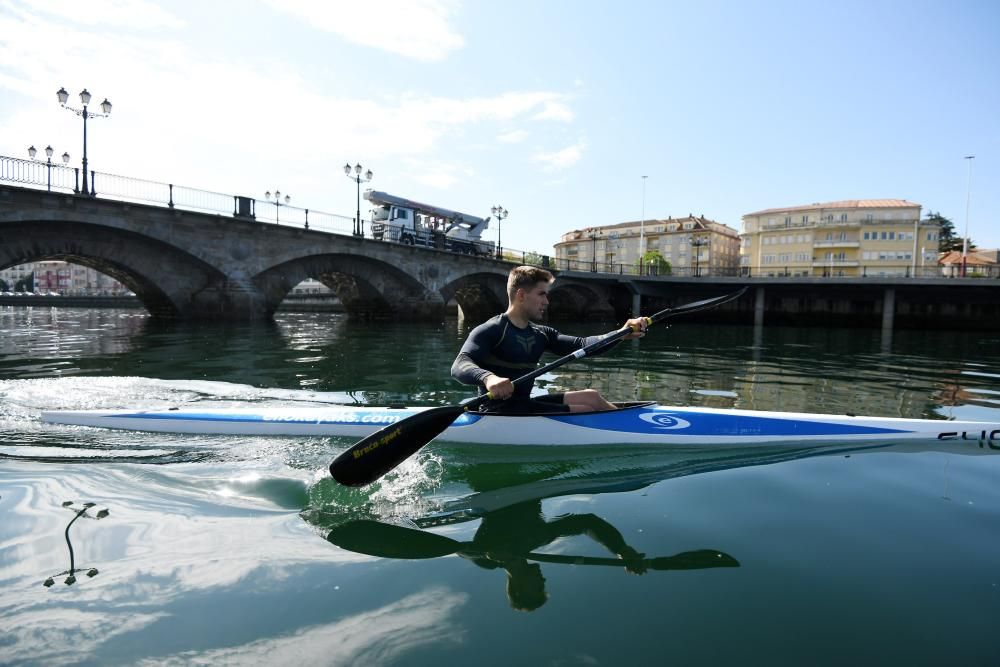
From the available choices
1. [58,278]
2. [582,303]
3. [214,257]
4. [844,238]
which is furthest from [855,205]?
[58,278]

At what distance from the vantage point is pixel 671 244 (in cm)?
9012

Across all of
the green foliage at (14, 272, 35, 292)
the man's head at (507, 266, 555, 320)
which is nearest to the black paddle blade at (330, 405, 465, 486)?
the man's head at (507, 266, 555, 320)

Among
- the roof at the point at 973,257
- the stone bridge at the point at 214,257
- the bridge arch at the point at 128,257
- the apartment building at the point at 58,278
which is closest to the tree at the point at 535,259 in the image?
the stone bridge at the point at 214,257

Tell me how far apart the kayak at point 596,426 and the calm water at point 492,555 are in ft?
0.58

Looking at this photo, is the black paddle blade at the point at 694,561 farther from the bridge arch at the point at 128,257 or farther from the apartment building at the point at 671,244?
the apartment building at the point at 671,244

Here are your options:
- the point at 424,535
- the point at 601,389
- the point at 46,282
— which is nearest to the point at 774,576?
the point at 424,535

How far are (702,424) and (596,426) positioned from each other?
1.15m

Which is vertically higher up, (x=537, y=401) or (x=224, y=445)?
(x=537, y=401)

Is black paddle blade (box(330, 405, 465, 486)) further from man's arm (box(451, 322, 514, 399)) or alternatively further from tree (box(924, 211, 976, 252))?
tree (box(924, 211, 976, 252))

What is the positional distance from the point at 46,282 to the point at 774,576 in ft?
491

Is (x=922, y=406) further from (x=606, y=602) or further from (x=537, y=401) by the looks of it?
(x=606, y=602)

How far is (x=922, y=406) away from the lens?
8555 millimetres

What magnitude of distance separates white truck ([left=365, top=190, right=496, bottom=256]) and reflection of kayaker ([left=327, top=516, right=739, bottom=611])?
26.7 meters

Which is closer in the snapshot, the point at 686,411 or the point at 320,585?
the point at 320,585
